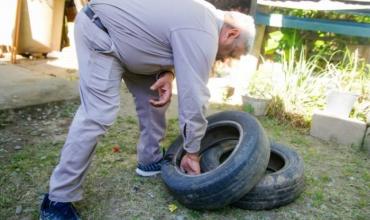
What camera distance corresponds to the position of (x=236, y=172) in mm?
2195

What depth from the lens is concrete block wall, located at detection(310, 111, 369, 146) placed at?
148 inches

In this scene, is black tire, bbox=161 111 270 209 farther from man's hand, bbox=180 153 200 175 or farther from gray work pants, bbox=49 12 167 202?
gray work pants, bbox=49 12 167 202

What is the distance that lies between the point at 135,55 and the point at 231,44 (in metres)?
0.54

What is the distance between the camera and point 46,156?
2.97 metres

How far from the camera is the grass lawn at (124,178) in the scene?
2.40 m

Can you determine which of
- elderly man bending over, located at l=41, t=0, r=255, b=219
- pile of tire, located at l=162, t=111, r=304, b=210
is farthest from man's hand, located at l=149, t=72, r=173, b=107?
pile of tire, located at l=162, t=111, r=304, b=210

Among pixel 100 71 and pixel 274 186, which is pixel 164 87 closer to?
pixel 100 71

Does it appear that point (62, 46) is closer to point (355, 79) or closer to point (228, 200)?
point (355, 79)

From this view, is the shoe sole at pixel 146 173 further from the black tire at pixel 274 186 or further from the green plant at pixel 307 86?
the green plant at pixel 307 86

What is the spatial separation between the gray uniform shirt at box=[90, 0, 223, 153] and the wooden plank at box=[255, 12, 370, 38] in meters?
3.11

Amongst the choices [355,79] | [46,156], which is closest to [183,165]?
[46,156]

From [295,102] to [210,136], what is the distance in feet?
5.80

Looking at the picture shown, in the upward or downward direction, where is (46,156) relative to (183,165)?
downward

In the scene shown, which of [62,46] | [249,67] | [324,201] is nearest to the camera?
[324,201]
